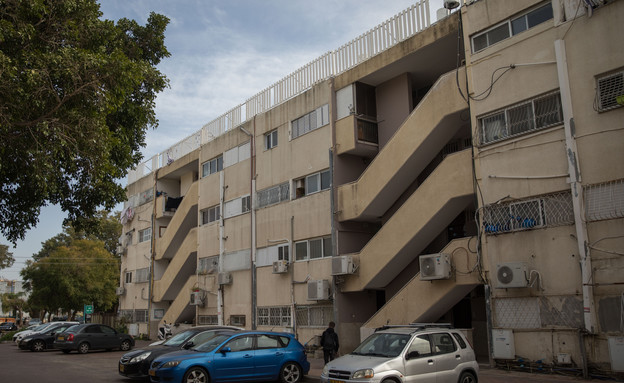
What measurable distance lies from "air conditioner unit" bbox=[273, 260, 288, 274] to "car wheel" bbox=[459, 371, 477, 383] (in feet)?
38.2

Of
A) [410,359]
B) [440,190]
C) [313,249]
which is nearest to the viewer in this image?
[410,359]

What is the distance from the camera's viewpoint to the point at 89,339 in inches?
989

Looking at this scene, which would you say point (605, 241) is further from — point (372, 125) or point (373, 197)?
point (372, 125)

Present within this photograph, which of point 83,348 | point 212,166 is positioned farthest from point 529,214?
point 83,348

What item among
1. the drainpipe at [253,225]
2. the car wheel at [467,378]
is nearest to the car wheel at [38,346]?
the drainpipe at [253,225]

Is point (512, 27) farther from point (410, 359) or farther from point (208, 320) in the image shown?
point (208, 320)

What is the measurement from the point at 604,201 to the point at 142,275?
30715 millimetres

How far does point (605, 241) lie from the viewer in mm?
12297

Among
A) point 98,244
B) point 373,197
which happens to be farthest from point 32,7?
point 98,244

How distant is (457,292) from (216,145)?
55.1ft

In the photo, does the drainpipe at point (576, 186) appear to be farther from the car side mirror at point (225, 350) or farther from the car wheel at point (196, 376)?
the car wheel at point (196, 376)

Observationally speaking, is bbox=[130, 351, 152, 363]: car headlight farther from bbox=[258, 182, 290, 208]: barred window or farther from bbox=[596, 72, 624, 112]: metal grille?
bbox=[596, 72, 624, 112]: metal grille

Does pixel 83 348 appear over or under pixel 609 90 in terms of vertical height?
under

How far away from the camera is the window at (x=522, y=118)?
1393cm
